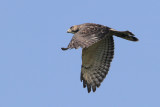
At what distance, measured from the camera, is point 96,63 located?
2175cm

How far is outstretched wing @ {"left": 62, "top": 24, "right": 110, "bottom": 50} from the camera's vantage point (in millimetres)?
18339

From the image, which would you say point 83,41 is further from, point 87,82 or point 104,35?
point 87,82

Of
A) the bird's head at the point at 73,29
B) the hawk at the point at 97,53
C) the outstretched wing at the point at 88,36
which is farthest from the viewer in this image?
the bird's head at the point at 73,29

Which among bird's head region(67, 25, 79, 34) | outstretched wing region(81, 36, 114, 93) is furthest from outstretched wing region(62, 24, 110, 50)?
outstretched wing region(81, 36, 114, 93)

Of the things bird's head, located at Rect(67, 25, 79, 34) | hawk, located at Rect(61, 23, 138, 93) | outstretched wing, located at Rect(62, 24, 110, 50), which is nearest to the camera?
outstretched wing, located at Rect(62, 24, 110, 50)

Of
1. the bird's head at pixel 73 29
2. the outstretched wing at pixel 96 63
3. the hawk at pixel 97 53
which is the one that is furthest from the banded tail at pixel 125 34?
the bird's head at pixel 73 29

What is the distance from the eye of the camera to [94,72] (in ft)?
71.7

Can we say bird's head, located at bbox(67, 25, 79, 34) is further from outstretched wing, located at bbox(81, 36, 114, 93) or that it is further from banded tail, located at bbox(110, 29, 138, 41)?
banded tail, located at bbox(110, 29, 138, 41)

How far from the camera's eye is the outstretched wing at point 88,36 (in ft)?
60.2

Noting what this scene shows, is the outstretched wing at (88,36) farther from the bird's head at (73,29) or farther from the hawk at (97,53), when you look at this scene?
the bird's head at (73,29)

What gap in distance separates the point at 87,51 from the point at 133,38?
1.70 metres

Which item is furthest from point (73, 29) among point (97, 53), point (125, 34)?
point (125, 34)

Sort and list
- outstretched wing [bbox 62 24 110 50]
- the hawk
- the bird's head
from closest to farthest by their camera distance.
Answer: outstretched wing [bbox 62 24 110 50] < the hawk < the bird's head

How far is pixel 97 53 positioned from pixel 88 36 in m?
2.45
